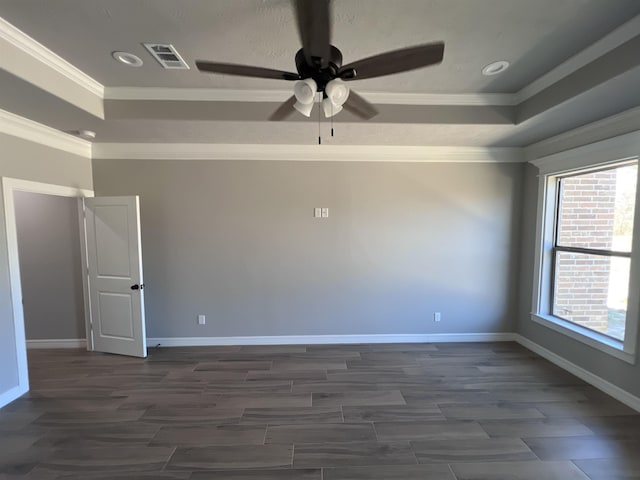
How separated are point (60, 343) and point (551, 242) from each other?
6440mm

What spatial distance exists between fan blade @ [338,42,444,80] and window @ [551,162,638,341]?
8.50 ft

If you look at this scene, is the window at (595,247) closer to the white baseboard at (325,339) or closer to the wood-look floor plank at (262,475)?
the white baseboard at (325,339)

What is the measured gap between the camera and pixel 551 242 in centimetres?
362

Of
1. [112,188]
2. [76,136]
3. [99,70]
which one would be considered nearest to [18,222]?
[112,188]

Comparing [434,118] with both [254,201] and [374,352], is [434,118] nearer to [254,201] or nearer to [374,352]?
[254,201]

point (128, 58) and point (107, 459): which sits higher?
point (128, 58)

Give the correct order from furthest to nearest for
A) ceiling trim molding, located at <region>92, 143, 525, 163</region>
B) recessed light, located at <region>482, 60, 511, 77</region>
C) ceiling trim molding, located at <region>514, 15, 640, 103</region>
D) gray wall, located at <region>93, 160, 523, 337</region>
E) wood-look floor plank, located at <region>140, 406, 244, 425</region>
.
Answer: gray wall, located at <region>93, 160, 523, 337</region> → ceiling trim molding, located at <region>92, 143, 525, 163</region> → wood-look floor plank, located at <region>140, 406, 244, 425</region> → recessed light, located at <region>482, 60, 511, 77</region> → ceiling trim molding, located at <region>514, 15, 640, 103</region>

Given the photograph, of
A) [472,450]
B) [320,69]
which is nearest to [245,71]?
[320,69]

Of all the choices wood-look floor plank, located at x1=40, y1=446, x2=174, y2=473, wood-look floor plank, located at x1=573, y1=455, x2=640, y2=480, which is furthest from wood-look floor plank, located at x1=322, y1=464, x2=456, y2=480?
wood-look floor plank, located at x1=40, y1=446, x2=174, y2=473

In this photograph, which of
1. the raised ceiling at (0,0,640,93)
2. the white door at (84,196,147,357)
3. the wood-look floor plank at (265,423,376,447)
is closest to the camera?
the raised ceiling at (0,0,640,93)

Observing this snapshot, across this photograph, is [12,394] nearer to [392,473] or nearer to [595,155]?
[392,473]

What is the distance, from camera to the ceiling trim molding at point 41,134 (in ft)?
8.83

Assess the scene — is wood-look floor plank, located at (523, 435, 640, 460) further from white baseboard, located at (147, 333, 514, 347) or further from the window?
white baseboard, located at (147, 333, 514, 347)

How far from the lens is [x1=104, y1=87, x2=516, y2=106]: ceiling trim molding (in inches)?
110
